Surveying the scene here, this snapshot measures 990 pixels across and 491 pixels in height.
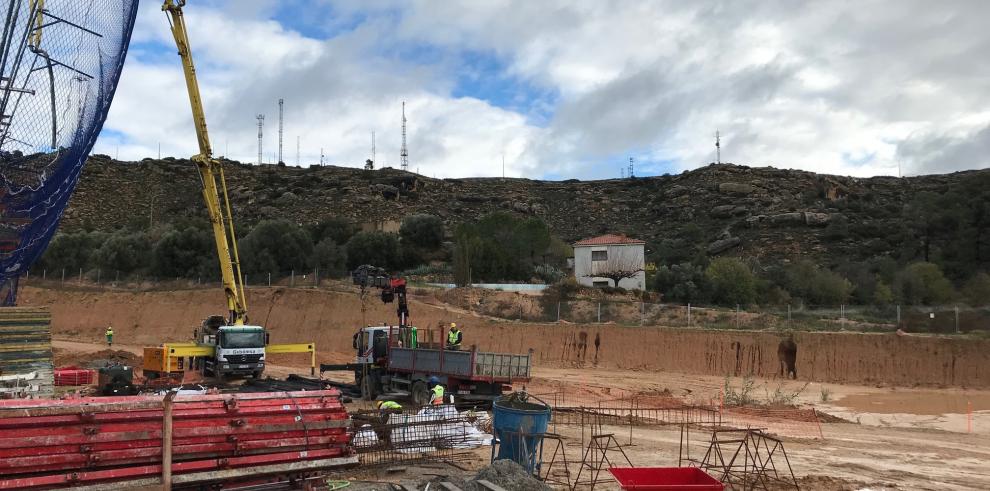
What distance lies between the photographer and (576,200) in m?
87.6

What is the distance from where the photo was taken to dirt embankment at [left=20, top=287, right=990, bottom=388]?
2791 cm

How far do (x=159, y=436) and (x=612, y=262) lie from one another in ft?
152

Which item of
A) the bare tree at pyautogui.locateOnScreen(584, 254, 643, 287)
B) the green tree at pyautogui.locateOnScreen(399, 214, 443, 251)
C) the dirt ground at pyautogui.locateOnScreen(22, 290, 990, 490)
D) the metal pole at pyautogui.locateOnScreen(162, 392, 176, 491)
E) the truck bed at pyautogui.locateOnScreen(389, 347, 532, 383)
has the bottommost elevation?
the dirt ground at pyautogui.locateOnScreen(22, 290, 990, 490)

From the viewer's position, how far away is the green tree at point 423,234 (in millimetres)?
64062

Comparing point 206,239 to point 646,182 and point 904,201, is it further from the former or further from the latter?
point 904,201

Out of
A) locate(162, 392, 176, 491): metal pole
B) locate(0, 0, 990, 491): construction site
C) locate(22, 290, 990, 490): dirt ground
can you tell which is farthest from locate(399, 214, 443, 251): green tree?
locate(162, 392, 176, 491): metal pole

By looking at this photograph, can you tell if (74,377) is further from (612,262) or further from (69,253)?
(69,253)

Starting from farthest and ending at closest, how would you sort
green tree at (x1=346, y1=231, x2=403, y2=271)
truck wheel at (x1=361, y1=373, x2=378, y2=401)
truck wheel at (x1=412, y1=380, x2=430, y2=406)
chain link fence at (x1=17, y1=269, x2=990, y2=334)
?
green tree at (x1=346, y1=231, x2=403, y2=271), chain link fence at (x1=17, y1=269, x2=990, y2=334), truck wheel at (x1=361, y1=373, x2=378, y2=401), truck wheel at (x1=412, y1=380, x2=430, y2=406)

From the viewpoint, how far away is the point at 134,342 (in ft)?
145

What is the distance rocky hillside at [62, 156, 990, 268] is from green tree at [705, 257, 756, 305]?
21.2m

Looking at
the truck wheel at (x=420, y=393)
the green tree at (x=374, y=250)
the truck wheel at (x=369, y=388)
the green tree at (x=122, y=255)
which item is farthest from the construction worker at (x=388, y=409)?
the green tree at (x=122, y=255)

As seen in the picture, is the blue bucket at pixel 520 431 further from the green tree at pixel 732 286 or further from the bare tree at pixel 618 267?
the bare tree at pixel 618 267

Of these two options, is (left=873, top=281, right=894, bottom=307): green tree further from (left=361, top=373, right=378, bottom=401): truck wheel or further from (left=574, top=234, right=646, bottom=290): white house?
(left=361, top=373, right=378, bottom=401): truck wheel

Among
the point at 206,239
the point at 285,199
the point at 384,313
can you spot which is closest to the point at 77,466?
the point at 384,313
